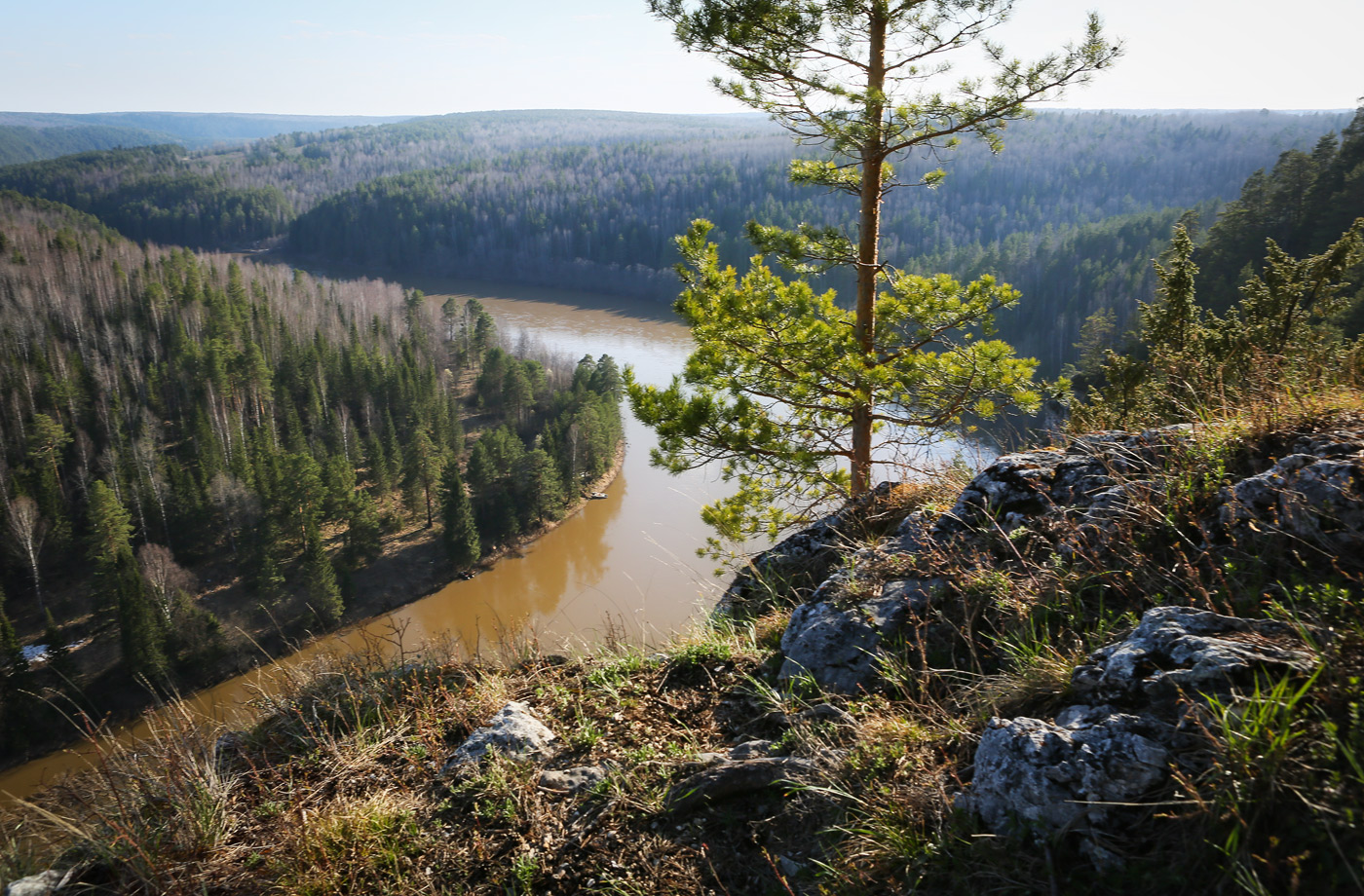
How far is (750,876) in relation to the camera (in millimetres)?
2463

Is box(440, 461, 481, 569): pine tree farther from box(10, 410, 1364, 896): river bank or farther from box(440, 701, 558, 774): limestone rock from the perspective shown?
box(440, 701, 558, 774): limestone rock

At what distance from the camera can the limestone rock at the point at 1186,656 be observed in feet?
6.83

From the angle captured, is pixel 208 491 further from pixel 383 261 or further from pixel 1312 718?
pixel 383 261

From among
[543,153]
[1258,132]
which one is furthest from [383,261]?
[1258,132]

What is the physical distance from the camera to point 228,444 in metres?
36.8

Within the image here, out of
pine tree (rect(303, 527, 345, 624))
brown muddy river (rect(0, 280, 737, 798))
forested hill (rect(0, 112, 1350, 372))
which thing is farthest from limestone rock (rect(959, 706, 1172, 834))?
forested hill (rect(0, 112, 1350, 372))

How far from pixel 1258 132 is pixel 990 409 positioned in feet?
454

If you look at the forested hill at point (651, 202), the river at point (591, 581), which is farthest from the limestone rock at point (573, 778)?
the forested hill at point (651, 202)

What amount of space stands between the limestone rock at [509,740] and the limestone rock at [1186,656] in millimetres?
2166

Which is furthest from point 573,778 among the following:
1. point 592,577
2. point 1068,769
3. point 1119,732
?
point 592,577

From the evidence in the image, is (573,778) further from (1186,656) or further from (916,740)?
(1186,656)

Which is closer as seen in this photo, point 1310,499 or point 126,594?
point 1310,499

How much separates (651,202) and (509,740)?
107081mm

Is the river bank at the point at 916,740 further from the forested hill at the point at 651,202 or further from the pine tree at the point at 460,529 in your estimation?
the forested hill at the point at 651,202
